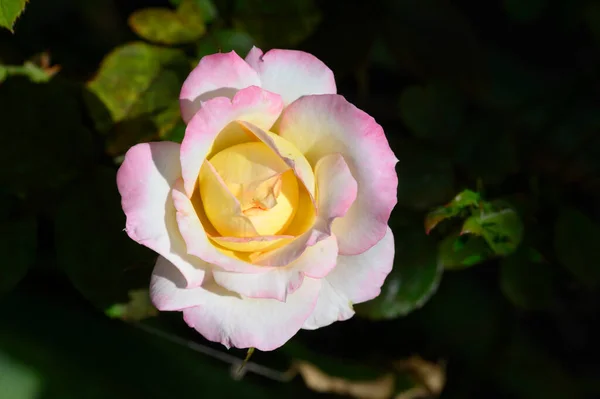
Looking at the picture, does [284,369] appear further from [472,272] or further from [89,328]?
[472,272]

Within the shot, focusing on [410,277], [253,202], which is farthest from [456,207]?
[253,202]

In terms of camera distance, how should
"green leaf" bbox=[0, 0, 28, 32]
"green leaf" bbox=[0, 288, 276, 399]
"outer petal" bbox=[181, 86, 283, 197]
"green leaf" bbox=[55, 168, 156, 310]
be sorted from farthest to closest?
"green leaf" bbox=[0, 288, 276, 399]
"green leaf" bbox=[55, 168, 156, 310]
"green leaf" bbox=[0, 0, 28, 32]
"outer petal" bbox=[181, 86, 283, 197]

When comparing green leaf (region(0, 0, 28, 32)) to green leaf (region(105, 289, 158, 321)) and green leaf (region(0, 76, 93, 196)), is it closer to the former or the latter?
green leaf (region(0, 76, 93, 196))

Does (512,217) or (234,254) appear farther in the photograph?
(512,217)

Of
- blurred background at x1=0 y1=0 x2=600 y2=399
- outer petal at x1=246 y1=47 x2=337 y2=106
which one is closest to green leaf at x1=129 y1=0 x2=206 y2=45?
blurred background at x1=0 y1=0 x2=600 y2=399

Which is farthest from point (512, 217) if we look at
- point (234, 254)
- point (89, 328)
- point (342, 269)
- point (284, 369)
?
point (89, 328)

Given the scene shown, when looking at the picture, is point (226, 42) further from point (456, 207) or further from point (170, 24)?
point (456, 207)

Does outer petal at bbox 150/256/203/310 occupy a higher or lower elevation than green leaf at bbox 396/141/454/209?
higher

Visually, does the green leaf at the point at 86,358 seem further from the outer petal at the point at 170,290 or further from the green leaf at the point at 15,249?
the outer petal at the point at 170,290
